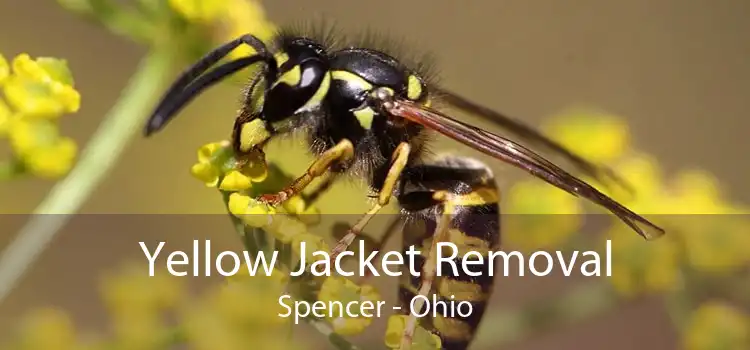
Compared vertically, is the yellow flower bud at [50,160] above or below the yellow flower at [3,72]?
below

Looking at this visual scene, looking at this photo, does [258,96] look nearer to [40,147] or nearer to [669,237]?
[40,147]

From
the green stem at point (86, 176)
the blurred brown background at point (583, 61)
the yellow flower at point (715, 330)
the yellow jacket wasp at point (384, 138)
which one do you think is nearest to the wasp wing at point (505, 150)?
the yellow jacket wasp at point (384, 138)

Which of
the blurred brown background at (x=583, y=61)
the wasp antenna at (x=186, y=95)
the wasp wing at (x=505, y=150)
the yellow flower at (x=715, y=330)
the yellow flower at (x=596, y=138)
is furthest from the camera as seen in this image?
the blurred brown background at (x=583, y=61)

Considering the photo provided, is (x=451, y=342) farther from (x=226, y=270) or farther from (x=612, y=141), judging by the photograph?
(x=612, y=141)

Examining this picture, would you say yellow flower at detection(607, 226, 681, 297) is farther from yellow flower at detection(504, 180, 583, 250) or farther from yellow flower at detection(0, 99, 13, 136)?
yellow flower at detection(0, 99, 13, 136)

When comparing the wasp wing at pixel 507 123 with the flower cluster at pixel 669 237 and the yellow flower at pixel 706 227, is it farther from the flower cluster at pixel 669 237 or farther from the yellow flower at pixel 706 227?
the yellow flower at pixel 706 227
